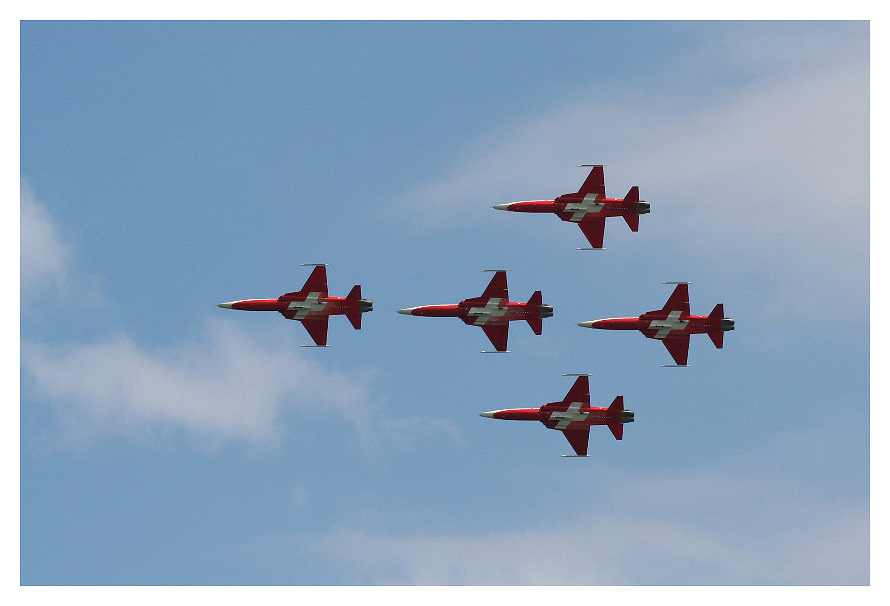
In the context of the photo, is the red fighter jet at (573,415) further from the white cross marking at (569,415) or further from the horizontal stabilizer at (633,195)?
the horizontal stabilizer at (633,195)

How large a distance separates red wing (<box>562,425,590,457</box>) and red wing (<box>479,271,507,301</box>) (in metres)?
14.7

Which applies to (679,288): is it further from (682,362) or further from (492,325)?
(492,325)

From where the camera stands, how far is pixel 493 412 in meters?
167

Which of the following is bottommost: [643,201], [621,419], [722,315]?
[621,419]

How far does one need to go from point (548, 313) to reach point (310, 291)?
23420mm

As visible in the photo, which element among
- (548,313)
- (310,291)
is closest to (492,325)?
(548,313)

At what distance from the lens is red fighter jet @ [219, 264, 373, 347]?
6501 inches

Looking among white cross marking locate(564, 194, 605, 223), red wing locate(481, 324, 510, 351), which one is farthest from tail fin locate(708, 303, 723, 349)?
red wing locate(481, 324, 510, 351)

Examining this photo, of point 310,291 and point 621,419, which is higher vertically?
point 310,291

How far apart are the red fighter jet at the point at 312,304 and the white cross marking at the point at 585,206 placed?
2251 cm

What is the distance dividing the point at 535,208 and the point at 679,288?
16.2 m

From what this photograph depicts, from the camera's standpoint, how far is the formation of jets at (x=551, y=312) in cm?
16500

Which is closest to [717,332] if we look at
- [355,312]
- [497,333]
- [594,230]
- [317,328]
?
[594,230]

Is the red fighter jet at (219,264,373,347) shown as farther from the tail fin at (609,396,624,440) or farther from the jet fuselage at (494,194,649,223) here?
the tail fin at (609,396,624,440)
